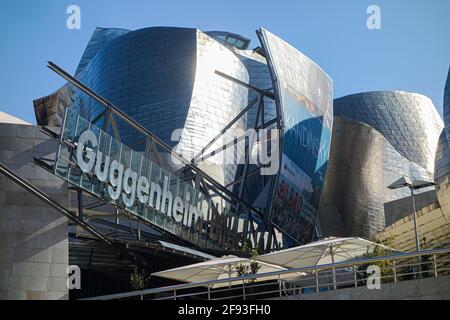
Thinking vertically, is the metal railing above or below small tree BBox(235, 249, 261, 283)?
below

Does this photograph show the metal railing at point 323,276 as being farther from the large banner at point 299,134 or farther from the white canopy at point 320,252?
the large banner at point 299,134

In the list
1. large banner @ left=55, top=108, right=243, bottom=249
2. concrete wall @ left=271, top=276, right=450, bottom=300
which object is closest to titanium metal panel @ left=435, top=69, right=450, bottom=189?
large banner @ left=55, top=108, right=243, bottom=249

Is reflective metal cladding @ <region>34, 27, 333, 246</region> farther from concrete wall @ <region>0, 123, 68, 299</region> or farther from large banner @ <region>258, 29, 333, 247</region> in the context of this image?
concrete wall @ <region>0, 123, 68, 299</region>

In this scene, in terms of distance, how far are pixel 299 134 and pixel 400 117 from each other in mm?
50788

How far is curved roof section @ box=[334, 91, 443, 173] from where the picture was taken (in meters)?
96.7

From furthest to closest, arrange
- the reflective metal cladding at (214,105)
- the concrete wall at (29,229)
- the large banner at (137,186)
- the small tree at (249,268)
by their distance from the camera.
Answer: the reflective metal cladding at (214,105), the large banner at (137,186), the concrete wall at (29,229), the small tree at (249,268)

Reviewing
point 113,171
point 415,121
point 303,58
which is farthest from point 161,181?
point 415,121

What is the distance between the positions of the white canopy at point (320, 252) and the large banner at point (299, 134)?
800 inches

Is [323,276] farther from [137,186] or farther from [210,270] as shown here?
[137,186]

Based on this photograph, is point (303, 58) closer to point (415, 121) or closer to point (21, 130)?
point (21, 130)

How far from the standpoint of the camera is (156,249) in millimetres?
35031

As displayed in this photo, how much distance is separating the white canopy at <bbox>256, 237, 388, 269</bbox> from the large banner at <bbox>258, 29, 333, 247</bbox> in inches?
800

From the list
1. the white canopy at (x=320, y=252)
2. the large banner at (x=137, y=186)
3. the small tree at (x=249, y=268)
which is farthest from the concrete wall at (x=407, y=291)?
the large banner at (x=137, y=186)

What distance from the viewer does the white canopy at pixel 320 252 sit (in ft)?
87.2
